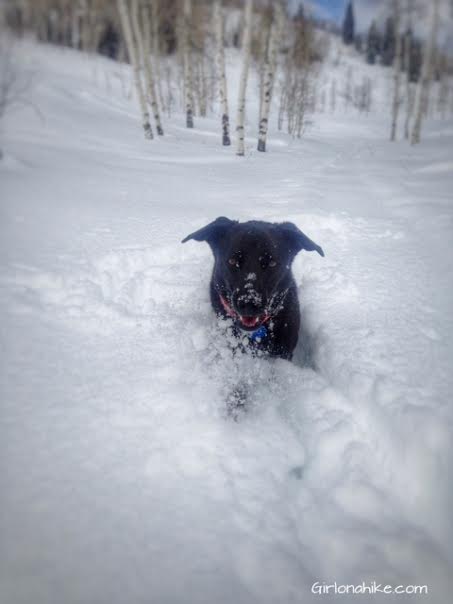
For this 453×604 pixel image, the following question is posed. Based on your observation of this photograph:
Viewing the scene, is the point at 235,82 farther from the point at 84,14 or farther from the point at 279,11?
the point at 279,11

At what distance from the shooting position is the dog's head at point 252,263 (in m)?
2.30

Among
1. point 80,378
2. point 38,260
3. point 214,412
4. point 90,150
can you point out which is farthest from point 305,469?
point 90,150

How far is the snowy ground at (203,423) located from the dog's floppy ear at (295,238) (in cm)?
57

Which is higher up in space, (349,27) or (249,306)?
(349,27)

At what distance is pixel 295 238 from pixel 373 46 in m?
90.5

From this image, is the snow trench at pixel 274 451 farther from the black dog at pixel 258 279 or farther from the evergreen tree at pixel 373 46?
the evergreen tree at pixel 373 46

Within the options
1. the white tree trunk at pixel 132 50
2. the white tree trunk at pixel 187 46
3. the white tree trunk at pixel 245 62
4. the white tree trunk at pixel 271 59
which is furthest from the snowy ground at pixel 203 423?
the white tree trunk at pixel 187 46

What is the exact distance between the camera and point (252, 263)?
8.06ft

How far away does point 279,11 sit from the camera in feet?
33.0

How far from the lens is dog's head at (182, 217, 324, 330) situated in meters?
2.30

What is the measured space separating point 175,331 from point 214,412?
3.11 feet

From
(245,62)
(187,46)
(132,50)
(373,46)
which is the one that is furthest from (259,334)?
(373,46)

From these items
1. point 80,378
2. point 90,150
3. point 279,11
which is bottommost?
point 80,378

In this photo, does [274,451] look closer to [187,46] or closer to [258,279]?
[258,279]
